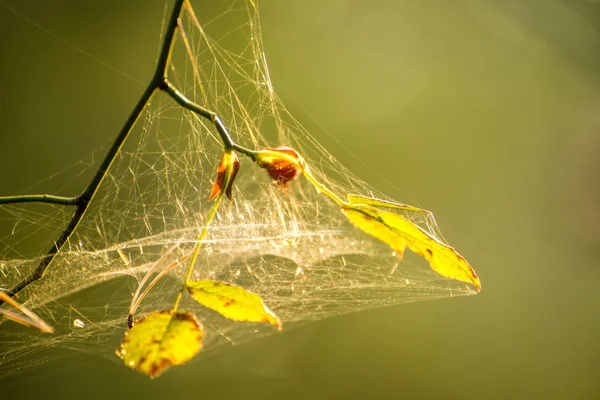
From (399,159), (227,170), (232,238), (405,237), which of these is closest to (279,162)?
(227,170)

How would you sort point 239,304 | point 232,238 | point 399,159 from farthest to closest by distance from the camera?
point 399,159 → point 232,238 → point 239,304

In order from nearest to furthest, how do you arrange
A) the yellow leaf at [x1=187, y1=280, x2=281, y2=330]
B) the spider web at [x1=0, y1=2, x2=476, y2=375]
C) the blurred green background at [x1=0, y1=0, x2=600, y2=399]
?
the yellow leaf at [x1=187, y1=280, x2=281, y2=330] → the spider web at [x1=0, y1=2, x2=476, y2=375] → the blurred green background at [x1=0, y1=0, x2=600, y2=399]

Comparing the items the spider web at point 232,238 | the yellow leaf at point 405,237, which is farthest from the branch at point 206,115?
the spider web at point 232,238

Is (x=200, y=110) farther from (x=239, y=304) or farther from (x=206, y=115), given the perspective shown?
(x=239, y=304)

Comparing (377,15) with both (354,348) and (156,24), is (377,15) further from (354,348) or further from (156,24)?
(354,348)

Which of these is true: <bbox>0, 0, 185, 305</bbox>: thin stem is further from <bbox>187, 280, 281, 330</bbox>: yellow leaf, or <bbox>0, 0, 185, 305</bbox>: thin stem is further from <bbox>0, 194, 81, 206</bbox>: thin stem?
<bbox>187, 280, 281, 330</bbox>: yellow leaf

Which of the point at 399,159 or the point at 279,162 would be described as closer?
the point at 279,162

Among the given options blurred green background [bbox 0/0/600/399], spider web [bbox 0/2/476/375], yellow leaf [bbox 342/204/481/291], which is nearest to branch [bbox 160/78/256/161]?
yellow leaf [bbox 342/204/481/291]
